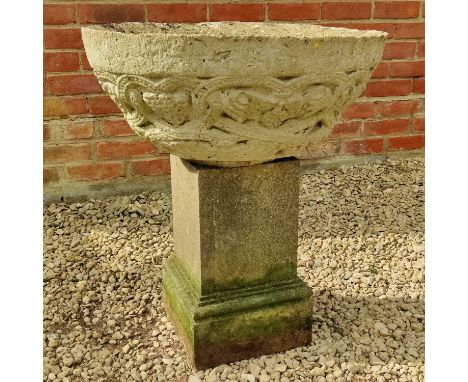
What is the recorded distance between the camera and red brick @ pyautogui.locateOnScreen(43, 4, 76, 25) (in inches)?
109

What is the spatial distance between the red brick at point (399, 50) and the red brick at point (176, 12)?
120cm

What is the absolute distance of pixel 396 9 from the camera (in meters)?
3.35

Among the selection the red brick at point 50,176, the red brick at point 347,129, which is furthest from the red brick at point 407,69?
the red brick at point 50,176

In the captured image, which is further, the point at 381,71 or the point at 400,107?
the point at 400,107

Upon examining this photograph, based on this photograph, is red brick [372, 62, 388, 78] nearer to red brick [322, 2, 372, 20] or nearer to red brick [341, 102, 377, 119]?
red brick [341, 102, 377, 119]

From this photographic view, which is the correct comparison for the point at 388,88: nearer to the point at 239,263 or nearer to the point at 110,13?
the point at 110,13

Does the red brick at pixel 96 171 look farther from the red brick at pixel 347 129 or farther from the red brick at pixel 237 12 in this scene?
the red brick at pixel 347 129

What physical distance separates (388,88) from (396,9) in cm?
48

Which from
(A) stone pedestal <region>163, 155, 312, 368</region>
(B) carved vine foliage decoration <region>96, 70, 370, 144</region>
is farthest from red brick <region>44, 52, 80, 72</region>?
(B) carved vine foliage decoration <region>96, 70, 370, 144</region>

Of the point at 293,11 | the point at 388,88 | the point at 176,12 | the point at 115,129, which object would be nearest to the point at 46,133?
the point at 115,129

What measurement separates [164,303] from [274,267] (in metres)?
0.58

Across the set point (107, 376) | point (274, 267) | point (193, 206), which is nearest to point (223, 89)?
point (193, 206)

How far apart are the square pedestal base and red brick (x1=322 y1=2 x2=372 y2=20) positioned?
1871mm

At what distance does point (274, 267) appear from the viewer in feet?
6.25
